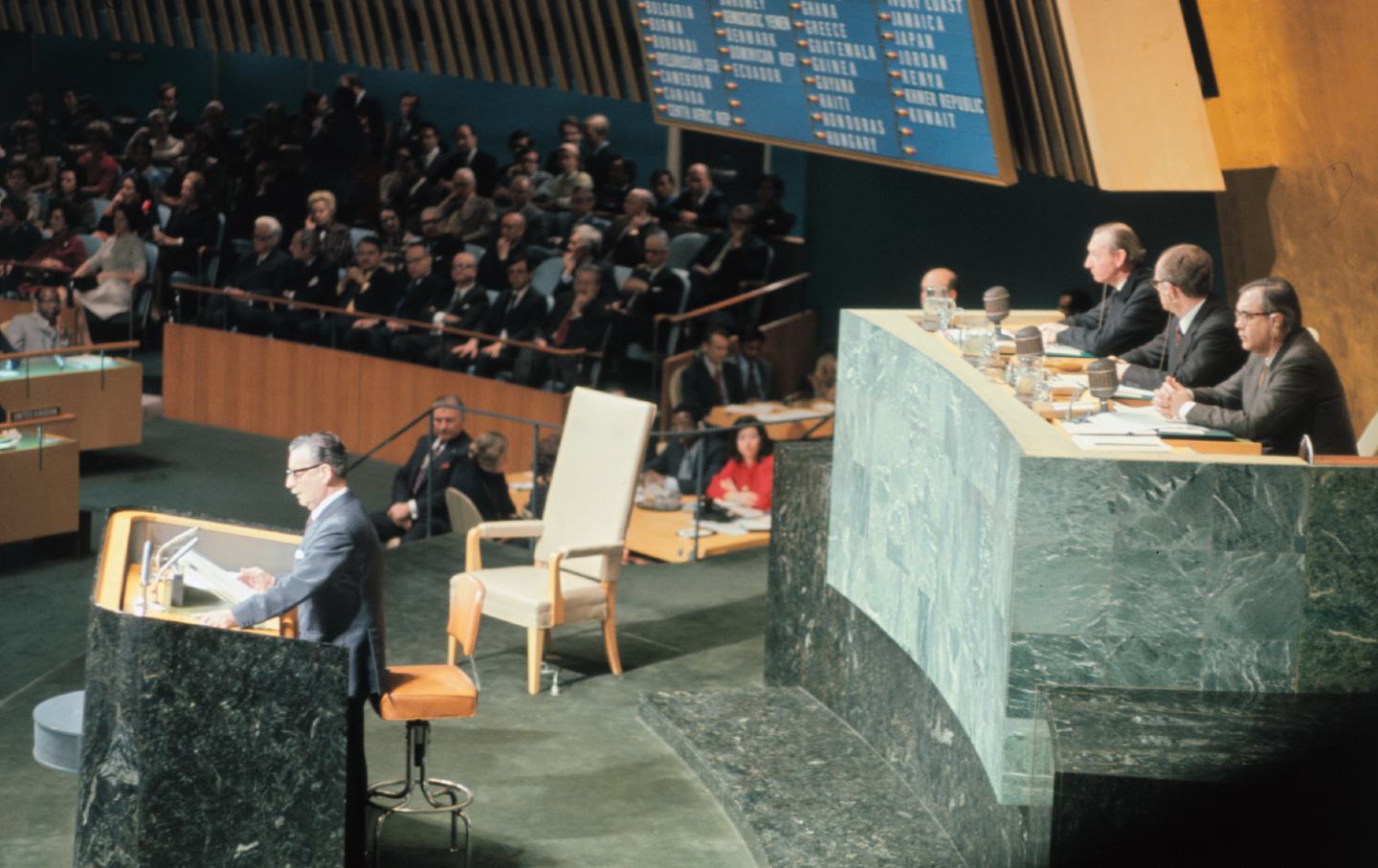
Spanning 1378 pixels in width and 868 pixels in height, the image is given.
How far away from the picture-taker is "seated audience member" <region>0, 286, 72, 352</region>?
432 inches

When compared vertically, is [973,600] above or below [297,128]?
below

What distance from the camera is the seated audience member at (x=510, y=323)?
1082cm

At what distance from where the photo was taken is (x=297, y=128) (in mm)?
14180

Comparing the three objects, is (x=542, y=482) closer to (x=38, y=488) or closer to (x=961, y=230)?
(x=38, y=488)

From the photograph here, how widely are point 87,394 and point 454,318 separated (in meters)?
2.19

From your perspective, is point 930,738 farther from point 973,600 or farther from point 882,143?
point 882,143

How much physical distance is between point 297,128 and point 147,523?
9.88 meters

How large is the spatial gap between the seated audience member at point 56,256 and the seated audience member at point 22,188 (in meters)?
0.86

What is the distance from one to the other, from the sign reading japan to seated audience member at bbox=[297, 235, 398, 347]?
2991mm

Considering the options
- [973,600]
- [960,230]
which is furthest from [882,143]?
[973,600]

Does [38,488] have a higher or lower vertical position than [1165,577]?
lower

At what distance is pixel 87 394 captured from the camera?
10.8 m

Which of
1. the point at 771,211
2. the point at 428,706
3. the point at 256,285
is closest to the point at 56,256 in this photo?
the point at 256,285

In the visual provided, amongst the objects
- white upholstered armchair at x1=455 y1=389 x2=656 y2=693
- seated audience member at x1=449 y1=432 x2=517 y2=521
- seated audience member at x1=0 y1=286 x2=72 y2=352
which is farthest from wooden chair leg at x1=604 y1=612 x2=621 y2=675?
seated audience member at x1=0 y1=286 x2=72 y2=352
